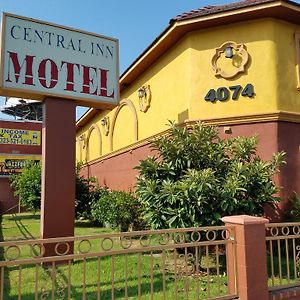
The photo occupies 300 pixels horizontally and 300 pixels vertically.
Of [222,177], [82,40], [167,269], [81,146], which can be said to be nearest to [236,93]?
[222,177]

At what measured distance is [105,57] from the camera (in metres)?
7.63

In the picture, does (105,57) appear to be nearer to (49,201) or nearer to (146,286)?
(49,201)

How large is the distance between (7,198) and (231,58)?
20887mm

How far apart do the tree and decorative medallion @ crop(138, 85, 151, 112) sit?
5.07m

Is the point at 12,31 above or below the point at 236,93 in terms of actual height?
above

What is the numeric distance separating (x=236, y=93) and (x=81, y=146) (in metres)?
16.3

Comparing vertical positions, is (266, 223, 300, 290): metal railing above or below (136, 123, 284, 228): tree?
below

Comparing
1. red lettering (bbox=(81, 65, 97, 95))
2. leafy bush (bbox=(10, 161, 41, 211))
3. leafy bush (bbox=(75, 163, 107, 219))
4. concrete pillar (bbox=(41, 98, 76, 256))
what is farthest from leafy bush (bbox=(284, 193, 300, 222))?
leafy bush (bbox=(10, 161, 41, 211))

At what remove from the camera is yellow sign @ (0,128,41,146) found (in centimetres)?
2614

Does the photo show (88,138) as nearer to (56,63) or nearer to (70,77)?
(70,77)

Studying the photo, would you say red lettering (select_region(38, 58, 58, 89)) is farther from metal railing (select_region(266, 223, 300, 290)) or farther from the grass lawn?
metal railing (select_region(266, 223, 300, 290))

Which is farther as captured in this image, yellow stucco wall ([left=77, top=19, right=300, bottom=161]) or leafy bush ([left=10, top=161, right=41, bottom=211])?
leafy bush ([left=10, top=161, right=41, bottom=211])

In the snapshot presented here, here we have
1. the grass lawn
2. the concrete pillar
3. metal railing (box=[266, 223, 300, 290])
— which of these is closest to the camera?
metal railing (box=[266, 223, 300, 290])

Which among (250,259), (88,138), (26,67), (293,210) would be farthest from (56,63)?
(88,138)
